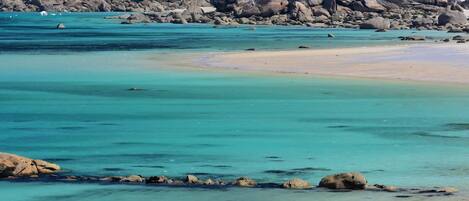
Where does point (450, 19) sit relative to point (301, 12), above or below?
above

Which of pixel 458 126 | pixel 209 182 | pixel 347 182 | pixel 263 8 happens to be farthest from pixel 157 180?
pixel 263 8

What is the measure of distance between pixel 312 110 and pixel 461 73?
9371 mm

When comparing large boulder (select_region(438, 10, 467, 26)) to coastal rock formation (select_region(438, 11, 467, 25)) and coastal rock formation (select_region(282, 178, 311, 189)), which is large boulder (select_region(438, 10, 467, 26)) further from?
coastal rock formation (select_region(282, 178, 311, 189))

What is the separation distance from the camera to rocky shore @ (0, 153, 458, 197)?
13.7 meters

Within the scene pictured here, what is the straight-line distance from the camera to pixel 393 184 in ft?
46.3

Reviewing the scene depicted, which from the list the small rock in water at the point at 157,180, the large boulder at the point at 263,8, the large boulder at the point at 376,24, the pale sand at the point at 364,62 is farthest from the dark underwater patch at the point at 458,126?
the large boulder at the point at 263,8

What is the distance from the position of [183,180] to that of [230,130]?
18.0 feet

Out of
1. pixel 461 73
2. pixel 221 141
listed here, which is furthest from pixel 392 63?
pixel 221 141

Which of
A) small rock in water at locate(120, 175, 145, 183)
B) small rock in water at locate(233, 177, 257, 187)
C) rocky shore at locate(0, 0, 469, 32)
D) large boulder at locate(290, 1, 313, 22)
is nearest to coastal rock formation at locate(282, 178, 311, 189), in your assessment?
small rock in water at locate(233, 177, 257, 187)

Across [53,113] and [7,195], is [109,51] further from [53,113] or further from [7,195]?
[7,195]

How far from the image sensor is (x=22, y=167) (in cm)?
1499

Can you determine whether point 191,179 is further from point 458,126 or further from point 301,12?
point 301,12

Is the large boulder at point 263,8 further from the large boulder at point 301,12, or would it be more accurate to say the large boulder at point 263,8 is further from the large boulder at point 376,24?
the large boulder at point 376,24

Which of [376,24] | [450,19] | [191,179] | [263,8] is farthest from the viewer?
[263,8]
